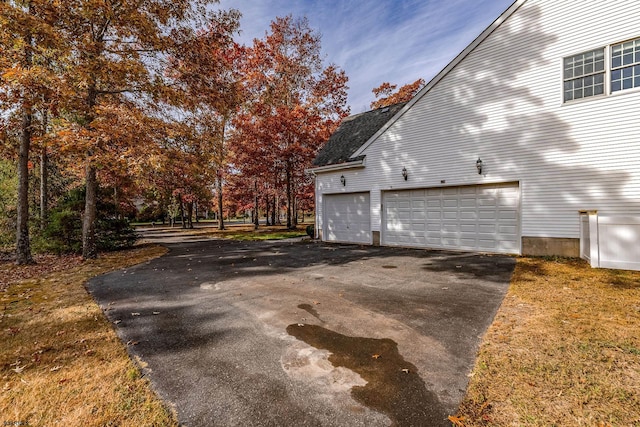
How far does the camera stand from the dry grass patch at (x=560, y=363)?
2123 millimetres

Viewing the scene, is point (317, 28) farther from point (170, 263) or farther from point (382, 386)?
point (382, 386)

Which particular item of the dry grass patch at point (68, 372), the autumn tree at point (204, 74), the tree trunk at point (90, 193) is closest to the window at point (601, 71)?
the autumn tree at point (204, 74)

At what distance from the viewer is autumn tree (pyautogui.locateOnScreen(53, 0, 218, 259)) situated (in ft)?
26.5

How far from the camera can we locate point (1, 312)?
15.6ft

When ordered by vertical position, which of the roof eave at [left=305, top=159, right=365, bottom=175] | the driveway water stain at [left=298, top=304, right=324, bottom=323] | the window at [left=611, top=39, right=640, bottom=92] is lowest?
the driveway water stain at [left=298, top=304, right=324, bottom=323]

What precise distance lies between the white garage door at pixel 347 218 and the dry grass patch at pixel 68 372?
9.94m

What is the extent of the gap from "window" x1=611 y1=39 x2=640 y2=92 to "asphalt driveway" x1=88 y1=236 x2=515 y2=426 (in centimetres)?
578

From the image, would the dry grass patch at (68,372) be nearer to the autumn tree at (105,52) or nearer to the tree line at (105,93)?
the tree line at (105,93)

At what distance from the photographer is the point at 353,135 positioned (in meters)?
14.7

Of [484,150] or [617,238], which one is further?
[484,150]

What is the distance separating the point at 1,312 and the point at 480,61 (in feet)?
45.9

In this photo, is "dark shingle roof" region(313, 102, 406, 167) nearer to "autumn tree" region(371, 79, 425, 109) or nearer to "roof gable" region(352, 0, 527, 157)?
"roof gable" region(352, 0, 527, 157)

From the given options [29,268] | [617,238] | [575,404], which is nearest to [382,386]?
[575,404]

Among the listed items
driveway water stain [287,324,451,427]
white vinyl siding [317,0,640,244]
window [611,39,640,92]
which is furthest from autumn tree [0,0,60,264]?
window [611,39,640,92]
